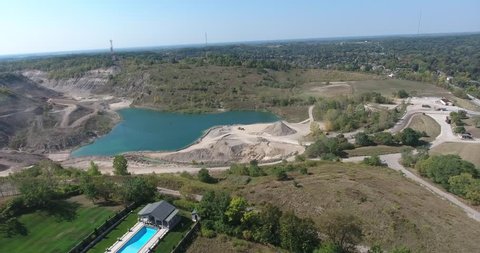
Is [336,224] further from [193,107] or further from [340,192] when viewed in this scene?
[193,107]

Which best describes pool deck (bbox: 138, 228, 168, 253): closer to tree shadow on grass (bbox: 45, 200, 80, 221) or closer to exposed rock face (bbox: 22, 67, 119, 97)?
tree shadow on grass (bbox: 45, 200, 80, 221)

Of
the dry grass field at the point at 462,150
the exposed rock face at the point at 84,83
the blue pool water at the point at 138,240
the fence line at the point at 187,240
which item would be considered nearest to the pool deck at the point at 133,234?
the blue pool water at the point at 138,240

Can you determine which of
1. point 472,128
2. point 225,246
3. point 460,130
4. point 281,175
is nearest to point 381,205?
point 281,175

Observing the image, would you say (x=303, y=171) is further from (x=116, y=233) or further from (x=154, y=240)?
(x=116, y=233)

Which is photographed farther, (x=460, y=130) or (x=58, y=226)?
(x=460, y=130)

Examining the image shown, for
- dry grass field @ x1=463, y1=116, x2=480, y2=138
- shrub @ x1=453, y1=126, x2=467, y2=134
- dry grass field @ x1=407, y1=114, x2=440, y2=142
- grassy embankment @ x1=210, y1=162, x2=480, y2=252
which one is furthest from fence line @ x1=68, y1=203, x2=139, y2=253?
dry grass field @ x1=463, y1=116, x2=480, y2=138
